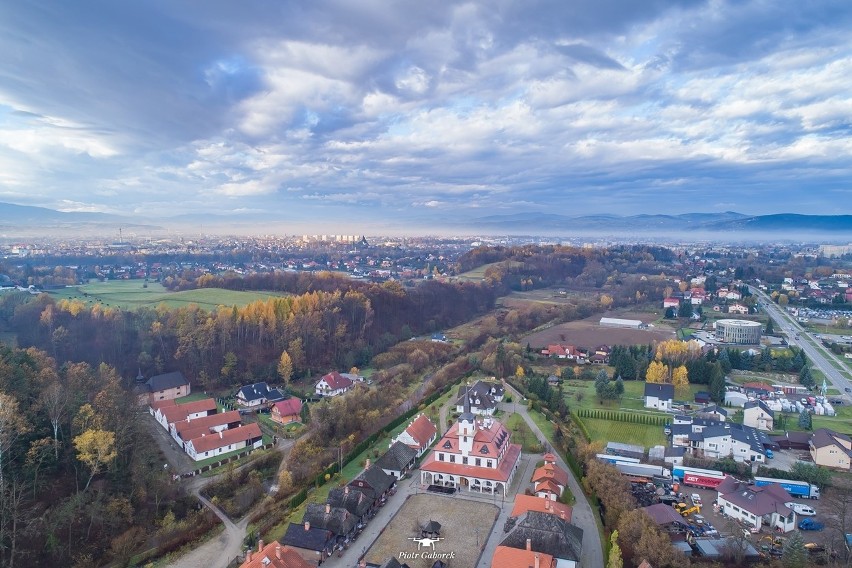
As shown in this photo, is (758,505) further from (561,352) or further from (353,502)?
(561,352)

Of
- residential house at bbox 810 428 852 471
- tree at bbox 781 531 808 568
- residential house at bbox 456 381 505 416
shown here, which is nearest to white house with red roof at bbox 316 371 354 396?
residential house at bbox 456 381 505 416

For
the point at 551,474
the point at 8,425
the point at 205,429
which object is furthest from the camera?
the point at 205,429

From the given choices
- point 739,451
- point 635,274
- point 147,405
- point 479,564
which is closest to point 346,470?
point 479,564

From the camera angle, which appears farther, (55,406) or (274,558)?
(55,406)

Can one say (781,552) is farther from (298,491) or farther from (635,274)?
(635,274)

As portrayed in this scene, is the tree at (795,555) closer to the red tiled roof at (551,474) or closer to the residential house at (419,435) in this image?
the red tiled roof at (551,474)

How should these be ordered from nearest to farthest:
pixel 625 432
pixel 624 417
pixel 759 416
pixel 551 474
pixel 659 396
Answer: pixel 551 474 → pixel 625 432 → pixel 759 416 → pixel 624 417 → pixel 659 396

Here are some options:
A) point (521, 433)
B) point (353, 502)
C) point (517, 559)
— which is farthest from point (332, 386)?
point (517, 559)
